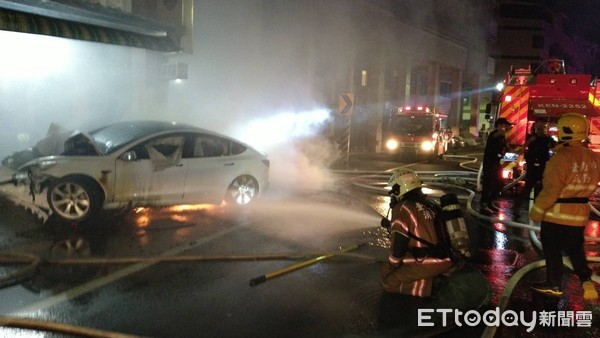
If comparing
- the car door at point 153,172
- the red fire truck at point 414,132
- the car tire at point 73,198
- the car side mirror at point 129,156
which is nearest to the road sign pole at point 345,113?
the red fire truck at point 414,132

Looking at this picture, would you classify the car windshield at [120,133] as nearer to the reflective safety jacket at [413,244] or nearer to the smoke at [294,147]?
the smoke at [294,147]

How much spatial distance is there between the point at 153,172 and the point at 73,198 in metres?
1.08

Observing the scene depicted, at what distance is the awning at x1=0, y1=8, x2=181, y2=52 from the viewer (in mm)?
8433

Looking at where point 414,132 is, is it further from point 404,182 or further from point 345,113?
point 404,182

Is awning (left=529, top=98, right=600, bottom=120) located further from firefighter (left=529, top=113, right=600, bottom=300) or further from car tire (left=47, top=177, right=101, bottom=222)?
car tire (left=47, top=177, right=101, bottom=222)

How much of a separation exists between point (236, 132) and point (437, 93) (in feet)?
68.1

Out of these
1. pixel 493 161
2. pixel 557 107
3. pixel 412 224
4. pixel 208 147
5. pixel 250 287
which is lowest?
pixel 250 287

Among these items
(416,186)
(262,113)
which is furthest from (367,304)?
(262,113)

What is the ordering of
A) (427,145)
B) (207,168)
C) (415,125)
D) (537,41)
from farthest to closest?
(537,41), (415,125), (427,145), (207,168)

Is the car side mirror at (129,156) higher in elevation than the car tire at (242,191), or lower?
higher

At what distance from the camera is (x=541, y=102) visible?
405 inches

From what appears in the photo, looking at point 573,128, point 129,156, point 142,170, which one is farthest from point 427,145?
point 573,128

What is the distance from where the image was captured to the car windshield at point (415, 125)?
62.9ft

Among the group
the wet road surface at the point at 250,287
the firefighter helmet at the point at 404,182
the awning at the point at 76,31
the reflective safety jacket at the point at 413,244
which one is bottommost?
the wet road surface at the point at 250,287
